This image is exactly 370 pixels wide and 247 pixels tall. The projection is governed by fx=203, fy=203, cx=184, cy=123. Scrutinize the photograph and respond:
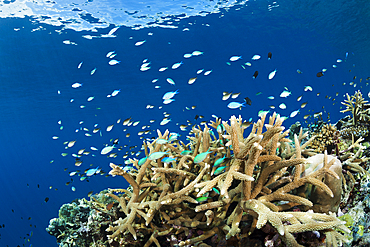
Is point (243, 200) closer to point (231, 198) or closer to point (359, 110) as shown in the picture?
point (231, 198)

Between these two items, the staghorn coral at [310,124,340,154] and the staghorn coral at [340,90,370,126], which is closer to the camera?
the staghorn coral at [310,124,340,154]

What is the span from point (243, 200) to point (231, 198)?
253mm

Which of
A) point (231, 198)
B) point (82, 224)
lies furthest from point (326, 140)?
point (82, 224)

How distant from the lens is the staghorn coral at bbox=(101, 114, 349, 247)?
2430mm

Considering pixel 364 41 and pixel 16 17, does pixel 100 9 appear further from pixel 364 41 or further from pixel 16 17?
pixel 364 41

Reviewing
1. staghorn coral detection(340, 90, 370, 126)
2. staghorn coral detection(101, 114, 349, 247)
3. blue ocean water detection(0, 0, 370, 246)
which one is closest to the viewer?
staghorn coral detection(101, 114, 349, 247)

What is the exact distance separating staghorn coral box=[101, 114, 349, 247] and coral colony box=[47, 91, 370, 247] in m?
0.01

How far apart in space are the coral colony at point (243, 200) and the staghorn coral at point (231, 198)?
0.04ft

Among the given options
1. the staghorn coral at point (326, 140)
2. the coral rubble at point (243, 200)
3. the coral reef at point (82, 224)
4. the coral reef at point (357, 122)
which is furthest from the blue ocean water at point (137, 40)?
the coral rubble at point (243, 200)

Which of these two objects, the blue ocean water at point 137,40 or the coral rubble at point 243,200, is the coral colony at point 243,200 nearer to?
the coral rubble at point 243,200

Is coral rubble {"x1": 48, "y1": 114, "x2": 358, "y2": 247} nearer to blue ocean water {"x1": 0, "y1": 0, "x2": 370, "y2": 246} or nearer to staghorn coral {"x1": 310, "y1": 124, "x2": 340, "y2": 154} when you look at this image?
staghorn coral {"x1": 310, "y1": 124, "x2": 340, "y2": 154}

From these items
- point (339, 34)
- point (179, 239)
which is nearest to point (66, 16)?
point (179, 239)

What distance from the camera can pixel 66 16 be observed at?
56.3 feet

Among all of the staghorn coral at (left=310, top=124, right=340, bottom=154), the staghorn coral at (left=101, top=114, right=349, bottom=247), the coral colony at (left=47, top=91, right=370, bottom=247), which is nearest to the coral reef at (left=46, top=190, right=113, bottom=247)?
the coral colony at (left=47, top=91, right=370, bottom=247)
